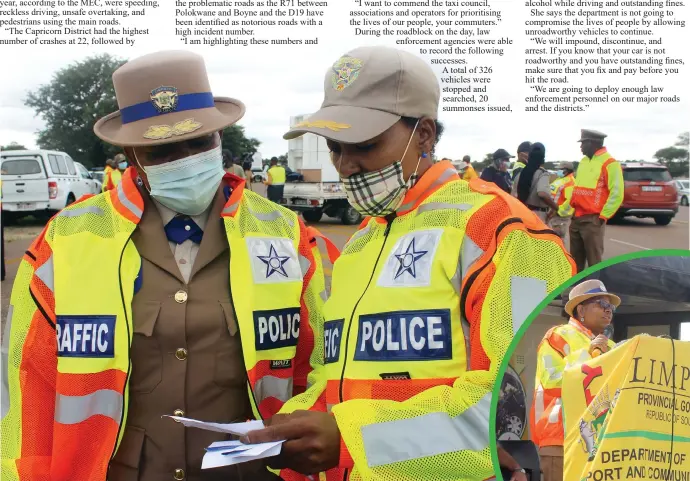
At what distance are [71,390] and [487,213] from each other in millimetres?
1194

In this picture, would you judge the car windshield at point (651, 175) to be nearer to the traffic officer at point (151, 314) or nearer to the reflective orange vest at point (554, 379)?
the traffic officer at point (151, 314)

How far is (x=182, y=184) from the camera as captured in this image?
6.24 ft

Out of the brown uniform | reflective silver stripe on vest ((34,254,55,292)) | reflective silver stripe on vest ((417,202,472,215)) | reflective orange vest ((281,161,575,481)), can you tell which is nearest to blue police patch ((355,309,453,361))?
reflective orange vest ((281,161,575,481))

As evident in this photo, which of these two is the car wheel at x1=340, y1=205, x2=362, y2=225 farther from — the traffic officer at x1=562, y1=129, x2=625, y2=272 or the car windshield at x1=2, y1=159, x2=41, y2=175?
the traffic officer at x1=562, y1=129, x2=625, y2=272

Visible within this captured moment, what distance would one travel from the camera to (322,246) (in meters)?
2.38

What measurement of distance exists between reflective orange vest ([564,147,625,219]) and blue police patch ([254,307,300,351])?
5.68 m

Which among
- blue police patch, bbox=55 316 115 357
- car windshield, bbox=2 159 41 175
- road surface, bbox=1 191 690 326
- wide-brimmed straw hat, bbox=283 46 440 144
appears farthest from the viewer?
car windshield, bbox=2 159 41 175

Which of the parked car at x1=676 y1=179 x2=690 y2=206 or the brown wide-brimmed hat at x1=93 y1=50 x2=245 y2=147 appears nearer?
the brown wide-brimmed hat at x1=93 y1=50 x2=245 y2=147

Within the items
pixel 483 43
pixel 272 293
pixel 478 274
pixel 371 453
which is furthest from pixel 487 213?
pixel 483 43

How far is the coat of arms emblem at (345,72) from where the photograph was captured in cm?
158

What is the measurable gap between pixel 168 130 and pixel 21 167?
14.3m

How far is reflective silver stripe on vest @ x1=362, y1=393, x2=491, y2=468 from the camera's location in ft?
4.20

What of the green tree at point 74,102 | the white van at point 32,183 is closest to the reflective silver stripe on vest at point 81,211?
the white van at point 32,183

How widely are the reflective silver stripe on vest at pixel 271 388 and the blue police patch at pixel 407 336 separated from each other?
510mm
